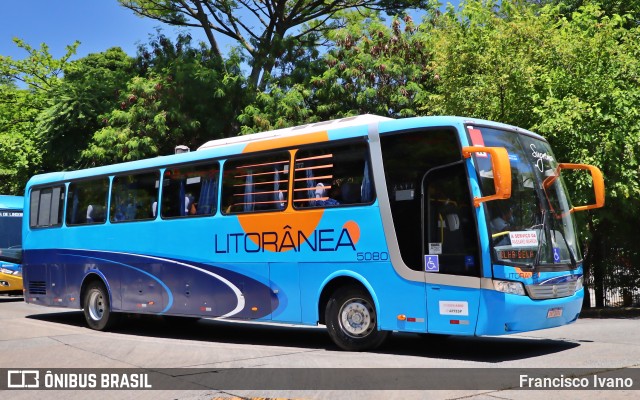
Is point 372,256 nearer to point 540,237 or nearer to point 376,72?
point 540,237

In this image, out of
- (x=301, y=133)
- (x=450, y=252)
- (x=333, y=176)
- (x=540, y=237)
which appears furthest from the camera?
(x=301, y=133)

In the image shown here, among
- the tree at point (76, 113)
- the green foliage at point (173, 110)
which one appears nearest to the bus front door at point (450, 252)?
the green foliage at point (173, 110)

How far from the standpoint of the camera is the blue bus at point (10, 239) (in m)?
23.3

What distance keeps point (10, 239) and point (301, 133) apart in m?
15.7

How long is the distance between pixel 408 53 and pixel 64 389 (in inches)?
745

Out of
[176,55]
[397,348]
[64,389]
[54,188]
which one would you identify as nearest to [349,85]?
[176,55]

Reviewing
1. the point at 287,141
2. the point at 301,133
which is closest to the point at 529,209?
the point at 301,133

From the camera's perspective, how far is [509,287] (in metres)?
9.47

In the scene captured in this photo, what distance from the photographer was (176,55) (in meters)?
26.9

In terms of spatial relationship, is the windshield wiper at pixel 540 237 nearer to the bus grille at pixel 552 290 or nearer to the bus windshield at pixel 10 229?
the bus grille at pixel 552 290

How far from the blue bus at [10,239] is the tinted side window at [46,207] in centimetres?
707

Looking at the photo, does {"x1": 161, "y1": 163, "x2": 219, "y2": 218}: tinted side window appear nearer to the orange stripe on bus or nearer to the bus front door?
the orange stripe on bus

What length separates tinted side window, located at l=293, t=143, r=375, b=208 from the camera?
10820 mm

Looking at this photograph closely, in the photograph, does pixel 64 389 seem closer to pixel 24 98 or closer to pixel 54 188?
pixel 54 188
